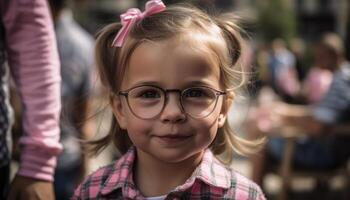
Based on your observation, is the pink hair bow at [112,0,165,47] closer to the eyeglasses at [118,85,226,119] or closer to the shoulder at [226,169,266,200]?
the eyeglasses at [118,85,226,119]

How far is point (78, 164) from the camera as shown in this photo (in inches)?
125

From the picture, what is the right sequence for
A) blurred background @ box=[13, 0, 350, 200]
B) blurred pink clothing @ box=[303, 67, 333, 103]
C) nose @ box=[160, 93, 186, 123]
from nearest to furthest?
nose @ box=[160, 93, 186, 123], blurred background @ box=[13, 0, 350, 200], blurred pink clothing @ box=[303, 67, 333, 103]

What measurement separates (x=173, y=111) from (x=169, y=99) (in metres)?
0.03

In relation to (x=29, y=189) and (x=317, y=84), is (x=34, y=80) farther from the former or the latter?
(x=317, y=84)

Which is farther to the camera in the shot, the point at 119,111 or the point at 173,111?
the point at 119,111

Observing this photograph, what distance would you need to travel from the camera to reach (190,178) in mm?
1581

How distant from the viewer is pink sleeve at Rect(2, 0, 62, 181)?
1753 mm

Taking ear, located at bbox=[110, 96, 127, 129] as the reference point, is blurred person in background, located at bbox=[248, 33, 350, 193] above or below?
below

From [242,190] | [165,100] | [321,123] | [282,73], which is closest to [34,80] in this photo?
[165,100]

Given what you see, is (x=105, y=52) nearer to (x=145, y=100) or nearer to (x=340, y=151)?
(x=145, y=100)

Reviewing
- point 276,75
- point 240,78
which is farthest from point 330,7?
point 240,78

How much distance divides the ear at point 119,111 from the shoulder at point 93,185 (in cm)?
16

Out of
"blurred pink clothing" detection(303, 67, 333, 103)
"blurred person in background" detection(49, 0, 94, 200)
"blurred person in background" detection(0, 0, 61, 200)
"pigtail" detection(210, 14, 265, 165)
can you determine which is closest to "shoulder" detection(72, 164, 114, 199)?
"blurred person in background" detection(0, 0, 61, 200)

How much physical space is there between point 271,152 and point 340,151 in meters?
0.57
